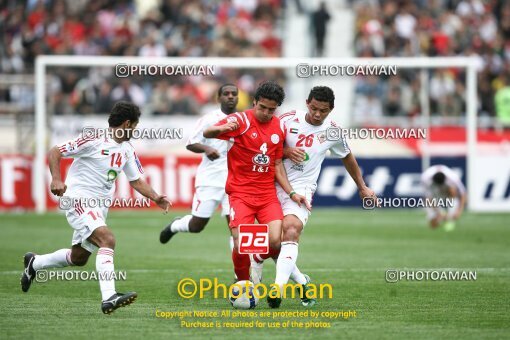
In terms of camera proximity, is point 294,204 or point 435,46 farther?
point 435,46

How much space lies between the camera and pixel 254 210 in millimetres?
11242

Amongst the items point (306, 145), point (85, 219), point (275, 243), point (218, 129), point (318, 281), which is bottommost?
point (318, 281)

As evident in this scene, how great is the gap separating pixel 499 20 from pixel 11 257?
2252cm

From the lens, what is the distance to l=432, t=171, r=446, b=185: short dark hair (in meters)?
22.6

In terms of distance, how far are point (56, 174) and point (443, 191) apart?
45.8ft

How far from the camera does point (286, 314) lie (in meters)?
10.6

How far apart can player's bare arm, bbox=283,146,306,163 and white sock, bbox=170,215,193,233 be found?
421cm

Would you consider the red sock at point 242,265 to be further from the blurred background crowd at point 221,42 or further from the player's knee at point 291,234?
the blurred background crowd at point 221,42

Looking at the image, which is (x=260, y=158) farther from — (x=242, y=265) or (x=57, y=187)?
(x=57, y=187)

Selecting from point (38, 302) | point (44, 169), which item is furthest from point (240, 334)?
point (44, 169)

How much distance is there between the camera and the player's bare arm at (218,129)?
Answer: 10832 mm

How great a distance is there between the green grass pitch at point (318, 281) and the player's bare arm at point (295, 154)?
5.20ft

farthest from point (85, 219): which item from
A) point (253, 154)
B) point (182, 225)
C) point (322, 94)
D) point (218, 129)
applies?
point (182, 225)

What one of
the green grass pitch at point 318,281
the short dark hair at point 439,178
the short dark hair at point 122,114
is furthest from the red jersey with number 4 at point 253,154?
the short dark hair at point 439,178
